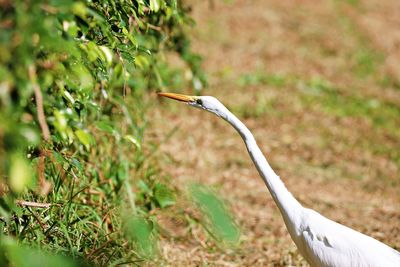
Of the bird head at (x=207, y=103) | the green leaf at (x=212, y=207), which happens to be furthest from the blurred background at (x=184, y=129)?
the bird head at (x=207, y=103)

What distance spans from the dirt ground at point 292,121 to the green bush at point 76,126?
1.67ft

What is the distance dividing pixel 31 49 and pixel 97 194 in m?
2.24

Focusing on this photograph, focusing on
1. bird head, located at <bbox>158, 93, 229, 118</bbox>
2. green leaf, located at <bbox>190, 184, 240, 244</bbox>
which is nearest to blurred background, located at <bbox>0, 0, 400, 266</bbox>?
green leaf, located at <bbox>190, 184, 240, 244</bbox>

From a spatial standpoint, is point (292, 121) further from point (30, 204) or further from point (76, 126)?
point (76, 126)

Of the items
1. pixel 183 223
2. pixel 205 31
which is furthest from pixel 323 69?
pixel 183 223

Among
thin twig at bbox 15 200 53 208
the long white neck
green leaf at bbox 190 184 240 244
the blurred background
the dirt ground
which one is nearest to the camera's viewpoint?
green leaf at bbox 190 184 240 244

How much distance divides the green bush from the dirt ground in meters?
0.51

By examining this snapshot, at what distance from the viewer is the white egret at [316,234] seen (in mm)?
3119

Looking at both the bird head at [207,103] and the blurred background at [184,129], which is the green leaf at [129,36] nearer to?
the blurred background at [184,129]

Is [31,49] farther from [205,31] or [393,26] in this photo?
[393,26]

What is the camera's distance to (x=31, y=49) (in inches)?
78.4

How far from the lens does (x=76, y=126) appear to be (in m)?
2.51

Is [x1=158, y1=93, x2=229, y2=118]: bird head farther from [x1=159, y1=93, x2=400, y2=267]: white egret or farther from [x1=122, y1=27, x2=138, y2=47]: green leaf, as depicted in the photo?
[x1=122, y1=27, x2=138, y2=47]: green leaf

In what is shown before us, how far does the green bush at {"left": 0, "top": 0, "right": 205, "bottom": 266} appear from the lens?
6.35 feet
